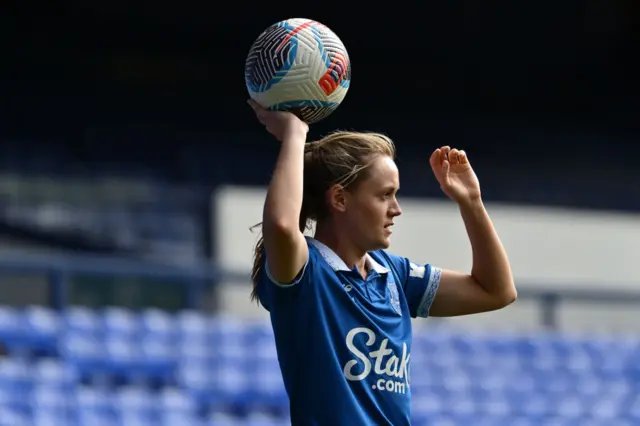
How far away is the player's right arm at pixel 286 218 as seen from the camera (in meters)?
2.53

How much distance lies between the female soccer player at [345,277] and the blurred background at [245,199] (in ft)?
15.2

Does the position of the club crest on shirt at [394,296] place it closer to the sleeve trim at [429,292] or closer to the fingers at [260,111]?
the sleeve trim at [429,292]

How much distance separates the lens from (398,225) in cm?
1151

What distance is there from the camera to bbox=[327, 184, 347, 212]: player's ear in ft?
9.14

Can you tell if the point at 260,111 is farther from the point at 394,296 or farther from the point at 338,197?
the point at 394,296

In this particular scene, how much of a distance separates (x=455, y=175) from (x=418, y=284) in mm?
295

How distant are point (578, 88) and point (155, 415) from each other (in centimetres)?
685

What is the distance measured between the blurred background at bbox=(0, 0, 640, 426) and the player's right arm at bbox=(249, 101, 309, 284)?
15.9 ft

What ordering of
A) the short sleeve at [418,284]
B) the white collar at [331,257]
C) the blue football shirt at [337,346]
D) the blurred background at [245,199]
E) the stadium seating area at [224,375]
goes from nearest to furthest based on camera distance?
the blue football shirt at [337,346], the white collar at [331,257], the short sleeve at [418,284], the stadium seating area at [224,375], the blurred background at [245,199]

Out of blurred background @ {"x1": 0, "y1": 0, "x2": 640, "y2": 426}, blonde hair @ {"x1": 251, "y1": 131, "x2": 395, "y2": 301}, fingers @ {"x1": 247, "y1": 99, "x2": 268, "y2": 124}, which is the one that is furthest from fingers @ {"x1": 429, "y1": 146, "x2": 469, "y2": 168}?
blurred background @ {"x1": 0, "y1": 0, "x2": 640, "y2": 426}

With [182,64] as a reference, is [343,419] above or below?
below

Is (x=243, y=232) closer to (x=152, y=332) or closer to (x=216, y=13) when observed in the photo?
(x=216, y=13)

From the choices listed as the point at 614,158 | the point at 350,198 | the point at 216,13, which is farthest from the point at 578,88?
the point at 350,198

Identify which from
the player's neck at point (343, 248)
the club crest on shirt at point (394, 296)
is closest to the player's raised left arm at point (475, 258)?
the club crest on shirt at point (394, 296)
